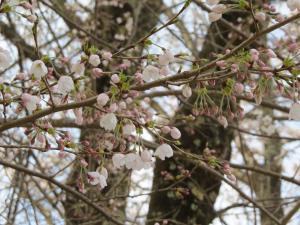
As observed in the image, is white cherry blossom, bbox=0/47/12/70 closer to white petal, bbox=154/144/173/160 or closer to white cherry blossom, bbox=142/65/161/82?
white cherry blossom, bbox=142/65/161/82

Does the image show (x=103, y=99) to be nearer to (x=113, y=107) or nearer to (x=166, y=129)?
(x=113, y=107)

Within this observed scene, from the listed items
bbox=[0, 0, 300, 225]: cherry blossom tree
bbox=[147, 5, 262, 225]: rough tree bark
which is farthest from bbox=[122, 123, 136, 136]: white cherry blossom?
bbox=[147, 5, 262, 225]: rough tree bark

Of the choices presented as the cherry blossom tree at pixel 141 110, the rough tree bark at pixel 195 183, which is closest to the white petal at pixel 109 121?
the cherry blossom tree at pixel 141 110

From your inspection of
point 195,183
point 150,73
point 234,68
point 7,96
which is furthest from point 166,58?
point 195,183

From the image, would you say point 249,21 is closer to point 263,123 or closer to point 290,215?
point 263,123

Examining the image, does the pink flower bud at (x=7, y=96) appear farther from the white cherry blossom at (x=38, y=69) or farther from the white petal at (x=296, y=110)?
the white petal at (x=296, y=110)

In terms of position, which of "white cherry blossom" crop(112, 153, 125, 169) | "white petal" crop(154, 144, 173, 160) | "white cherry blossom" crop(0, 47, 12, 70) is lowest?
"white cherry blossom" crop(112, 153, 125, 169)

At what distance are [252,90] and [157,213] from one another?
2429 millimetres

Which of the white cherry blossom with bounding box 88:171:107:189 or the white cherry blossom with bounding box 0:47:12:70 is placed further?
the white cherry blossom with bounding box 88:171:107:189

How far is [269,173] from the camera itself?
3590mm

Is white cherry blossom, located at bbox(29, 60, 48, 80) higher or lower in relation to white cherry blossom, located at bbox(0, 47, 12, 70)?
lower

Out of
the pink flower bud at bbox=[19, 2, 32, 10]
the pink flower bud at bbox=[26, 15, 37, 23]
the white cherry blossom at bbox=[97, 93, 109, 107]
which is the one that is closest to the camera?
the white cherry blossom at bbox=[97, 93, 109, 107]

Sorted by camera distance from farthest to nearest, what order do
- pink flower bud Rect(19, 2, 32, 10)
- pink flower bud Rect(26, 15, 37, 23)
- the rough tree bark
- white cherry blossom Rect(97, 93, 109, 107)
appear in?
the rough tree bark, pink flower bud Rect(19, 2, 32, 10), pink flower bud Rect(26, 15, 37, 23), white cherry blossom Rect(97, 93, 109, 107)

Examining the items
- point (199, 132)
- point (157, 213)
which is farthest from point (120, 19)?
point (157, 213)
